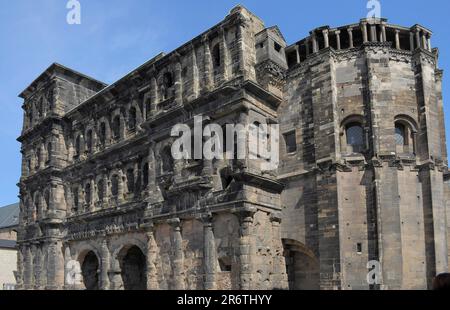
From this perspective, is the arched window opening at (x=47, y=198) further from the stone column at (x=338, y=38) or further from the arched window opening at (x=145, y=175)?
the stone column at (x=338, y=38)

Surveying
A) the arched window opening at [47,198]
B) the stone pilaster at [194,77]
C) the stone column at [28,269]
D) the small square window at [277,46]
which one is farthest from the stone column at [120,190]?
the small square window at [277,46]

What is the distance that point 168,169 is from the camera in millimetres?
22391

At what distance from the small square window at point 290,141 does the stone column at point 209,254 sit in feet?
15.2

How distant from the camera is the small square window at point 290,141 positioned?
20138 mm

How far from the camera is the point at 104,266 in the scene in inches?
1001

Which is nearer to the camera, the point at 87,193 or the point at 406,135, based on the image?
the point at 406,135

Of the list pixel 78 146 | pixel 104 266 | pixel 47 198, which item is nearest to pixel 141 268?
pixel 104 266

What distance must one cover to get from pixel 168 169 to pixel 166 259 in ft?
14.1

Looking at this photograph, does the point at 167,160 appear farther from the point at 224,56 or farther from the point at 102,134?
→ the point at 102,134

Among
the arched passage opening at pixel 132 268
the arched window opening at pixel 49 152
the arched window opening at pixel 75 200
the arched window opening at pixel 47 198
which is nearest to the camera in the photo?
the arched passage opening at pixel 132 268

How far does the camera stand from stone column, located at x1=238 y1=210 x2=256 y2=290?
17.4m

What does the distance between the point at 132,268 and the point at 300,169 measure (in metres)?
12.1

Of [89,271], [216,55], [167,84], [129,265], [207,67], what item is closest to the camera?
[207,67]

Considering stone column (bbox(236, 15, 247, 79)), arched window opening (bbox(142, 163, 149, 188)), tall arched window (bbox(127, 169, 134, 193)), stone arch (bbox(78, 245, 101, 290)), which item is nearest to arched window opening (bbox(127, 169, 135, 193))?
tall arched window (bbox(127, 169, 134, 193))
